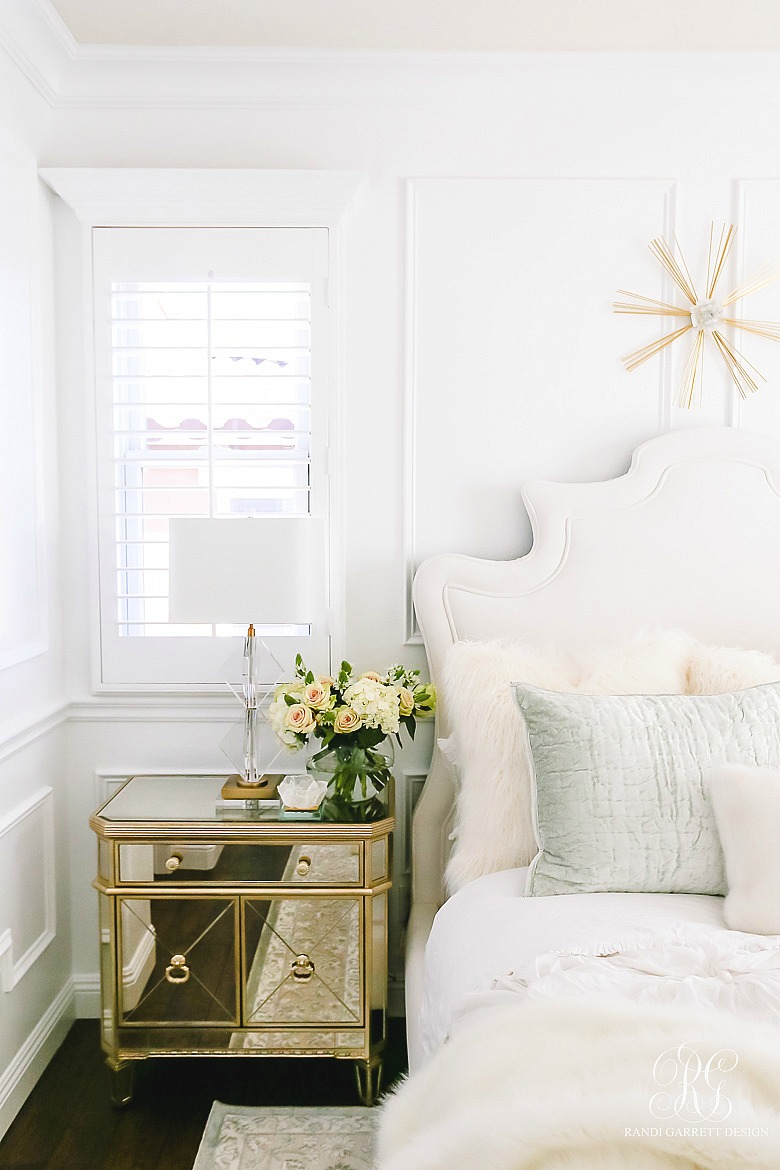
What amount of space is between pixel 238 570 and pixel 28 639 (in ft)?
2.08

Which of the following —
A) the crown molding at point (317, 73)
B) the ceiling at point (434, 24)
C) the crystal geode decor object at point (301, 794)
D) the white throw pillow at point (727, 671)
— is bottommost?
the crystal geode decor object at point (301, 794)

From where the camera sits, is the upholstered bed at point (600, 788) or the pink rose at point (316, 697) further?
the pink rose at point (316, 697)

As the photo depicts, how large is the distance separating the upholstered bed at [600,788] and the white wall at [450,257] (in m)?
0.18

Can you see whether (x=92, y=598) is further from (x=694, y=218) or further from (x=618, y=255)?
(x=694, y=218)

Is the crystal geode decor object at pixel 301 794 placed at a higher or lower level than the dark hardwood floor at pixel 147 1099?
higher

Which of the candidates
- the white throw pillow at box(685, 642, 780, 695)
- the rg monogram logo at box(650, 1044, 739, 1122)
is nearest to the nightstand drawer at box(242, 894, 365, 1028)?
the white throw pillow at box(685, 642, 780, 695)

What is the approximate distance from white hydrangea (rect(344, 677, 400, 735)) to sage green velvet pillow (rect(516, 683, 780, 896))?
37 cm

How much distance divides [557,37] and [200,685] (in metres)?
2.02

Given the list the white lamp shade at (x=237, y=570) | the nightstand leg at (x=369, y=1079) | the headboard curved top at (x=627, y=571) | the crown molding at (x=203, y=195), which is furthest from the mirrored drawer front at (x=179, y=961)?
the crown molding at (x=203, y=195)

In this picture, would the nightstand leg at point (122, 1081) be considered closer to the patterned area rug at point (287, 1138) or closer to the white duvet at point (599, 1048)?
the patterned area rug at point (287, 1138)

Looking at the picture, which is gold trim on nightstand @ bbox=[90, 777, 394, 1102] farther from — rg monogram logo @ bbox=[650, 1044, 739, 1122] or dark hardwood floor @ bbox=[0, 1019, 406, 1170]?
rg monogram logo @ bbox=[650, 1044, 739, 1122]

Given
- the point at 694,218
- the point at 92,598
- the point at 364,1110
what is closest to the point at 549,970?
the point at 364,1110

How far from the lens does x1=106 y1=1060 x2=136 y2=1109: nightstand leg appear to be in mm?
2120

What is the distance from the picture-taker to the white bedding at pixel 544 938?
150 cm
